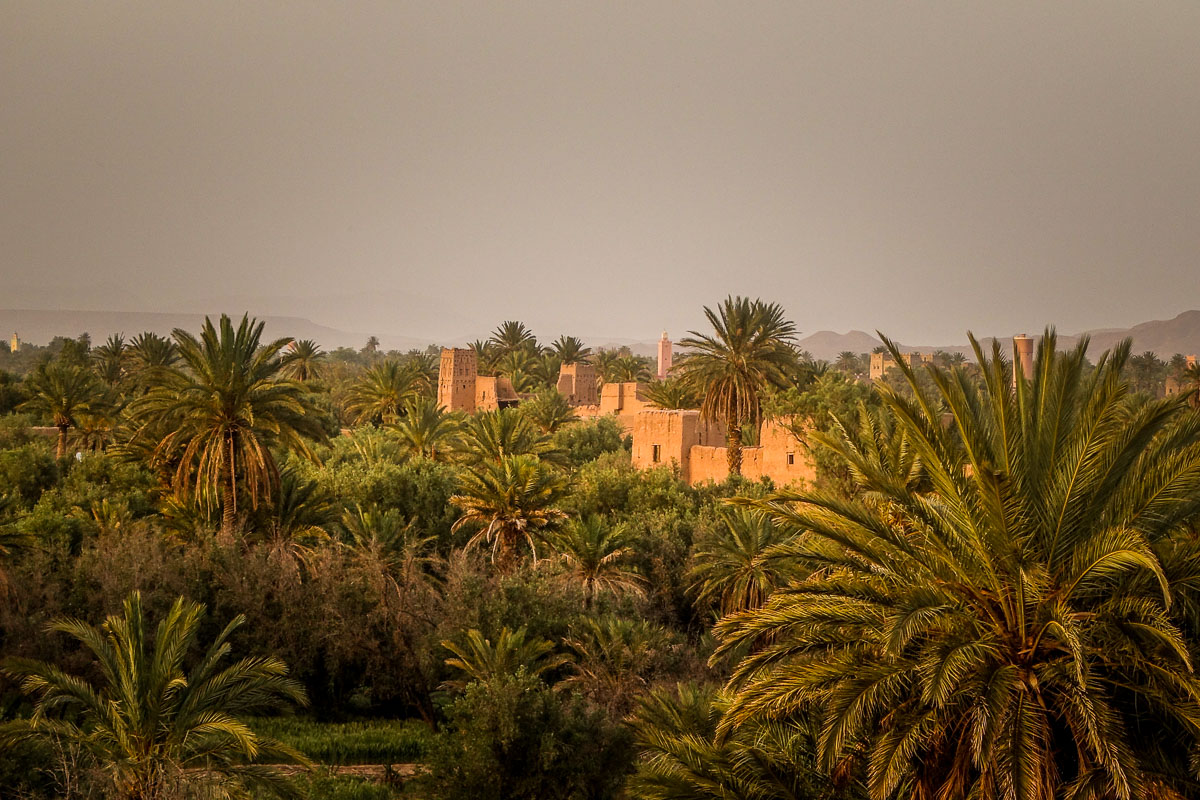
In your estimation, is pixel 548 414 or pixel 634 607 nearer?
pixel 634 607

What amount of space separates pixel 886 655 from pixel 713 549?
38.4 ft

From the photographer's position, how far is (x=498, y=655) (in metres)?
12.5

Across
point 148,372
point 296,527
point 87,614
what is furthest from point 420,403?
point 87,614

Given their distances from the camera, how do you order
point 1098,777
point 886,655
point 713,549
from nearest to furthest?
point 1098,777, point 886,655, point 713,549

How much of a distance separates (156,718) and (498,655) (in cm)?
433

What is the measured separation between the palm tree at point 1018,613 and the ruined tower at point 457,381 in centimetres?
4243

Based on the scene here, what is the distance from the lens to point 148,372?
1723 cm

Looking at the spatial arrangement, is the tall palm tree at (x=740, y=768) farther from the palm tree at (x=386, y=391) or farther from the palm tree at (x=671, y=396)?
the palm tree at (x=386, y=391)

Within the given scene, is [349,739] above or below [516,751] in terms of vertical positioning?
below

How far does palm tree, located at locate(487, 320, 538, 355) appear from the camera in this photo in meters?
57.9

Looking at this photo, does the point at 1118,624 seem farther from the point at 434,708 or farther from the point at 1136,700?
the point at 434,708

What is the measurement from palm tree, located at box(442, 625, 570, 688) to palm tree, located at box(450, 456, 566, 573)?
4.18 metres

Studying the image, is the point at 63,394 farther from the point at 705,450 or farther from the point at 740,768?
the point at 740,768

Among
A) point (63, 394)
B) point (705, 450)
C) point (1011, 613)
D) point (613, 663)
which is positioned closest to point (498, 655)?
point (613, 663)
